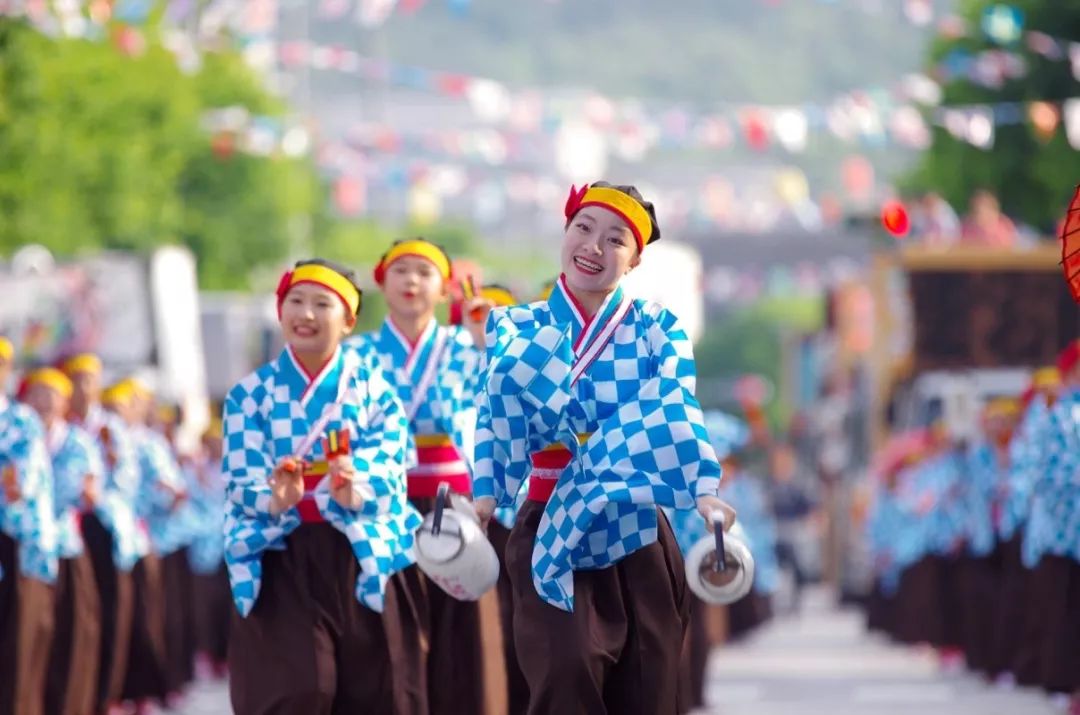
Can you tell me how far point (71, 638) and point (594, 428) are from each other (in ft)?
21.6

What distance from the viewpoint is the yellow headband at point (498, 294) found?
12.8m

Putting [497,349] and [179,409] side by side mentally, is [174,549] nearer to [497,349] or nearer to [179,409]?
[179,409]

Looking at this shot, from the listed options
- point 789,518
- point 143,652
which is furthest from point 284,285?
point 789,518

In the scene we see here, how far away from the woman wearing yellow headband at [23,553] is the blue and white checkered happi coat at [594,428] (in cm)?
451

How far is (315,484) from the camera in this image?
10.3 m

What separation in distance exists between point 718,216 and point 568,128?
26179 millimetres

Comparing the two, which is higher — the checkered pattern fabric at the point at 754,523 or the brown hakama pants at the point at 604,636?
the checkered pattern fabric at the point at 754,523

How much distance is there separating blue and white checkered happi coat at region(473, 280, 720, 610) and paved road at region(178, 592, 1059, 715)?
803cm

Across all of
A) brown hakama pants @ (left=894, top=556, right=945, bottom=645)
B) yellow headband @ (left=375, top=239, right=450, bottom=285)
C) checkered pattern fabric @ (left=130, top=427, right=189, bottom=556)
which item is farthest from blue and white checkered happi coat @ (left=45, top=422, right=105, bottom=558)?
brown hakama pants @ (left=894, top=556, right=945, bottom=645)

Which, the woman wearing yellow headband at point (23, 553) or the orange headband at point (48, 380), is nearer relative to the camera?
the woman wearing yellow headband at point (23, 553)

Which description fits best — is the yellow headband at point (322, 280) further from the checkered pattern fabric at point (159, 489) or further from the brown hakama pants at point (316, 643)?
the checkered pattern fabric at point (159, 489)

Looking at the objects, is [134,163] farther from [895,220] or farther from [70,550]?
[895,220]

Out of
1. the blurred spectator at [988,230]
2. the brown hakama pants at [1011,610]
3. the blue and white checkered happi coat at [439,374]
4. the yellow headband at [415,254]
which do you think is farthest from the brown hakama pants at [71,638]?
the blurred spectator at [988,230]

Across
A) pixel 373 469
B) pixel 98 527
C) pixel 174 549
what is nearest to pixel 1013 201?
pixel 174 549
